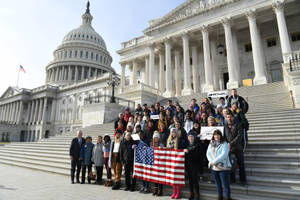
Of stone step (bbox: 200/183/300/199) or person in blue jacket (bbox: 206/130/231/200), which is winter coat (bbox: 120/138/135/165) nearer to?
person in blue jacket (bbox: 206/130/231/200)

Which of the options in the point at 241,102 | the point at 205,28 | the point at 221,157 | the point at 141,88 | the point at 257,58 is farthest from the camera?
the point at 205,28

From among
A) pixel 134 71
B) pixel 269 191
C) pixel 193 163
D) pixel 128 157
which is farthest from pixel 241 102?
pixel 134 71

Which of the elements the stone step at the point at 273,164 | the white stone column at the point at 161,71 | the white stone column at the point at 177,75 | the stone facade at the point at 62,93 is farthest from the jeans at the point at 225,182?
the stone facade at the point at 62,93

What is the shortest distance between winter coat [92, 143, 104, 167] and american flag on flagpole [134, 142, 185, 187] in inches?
65.7

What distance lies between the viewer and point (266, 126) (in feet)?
32.1

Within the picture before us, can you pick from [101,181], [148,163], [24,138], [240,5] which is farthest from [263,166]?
[24,138]

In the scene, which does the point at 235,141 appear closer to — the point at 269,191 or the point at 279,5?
the point at 269,191

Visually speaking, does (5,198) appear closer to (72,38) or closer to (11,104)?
(11,104)

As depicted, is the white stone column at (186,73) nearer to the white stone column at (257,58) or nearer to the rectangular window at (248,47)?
the white stone column at (257,58)

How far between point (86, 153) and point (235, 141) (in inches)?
224

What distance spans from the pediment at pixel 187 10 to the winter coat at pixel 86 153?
2277 centimetres

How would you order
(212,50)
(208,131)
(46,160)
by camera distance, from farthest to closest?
(212,50) → (46,160) → (208,131)

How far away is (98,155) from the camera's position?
7.55 m

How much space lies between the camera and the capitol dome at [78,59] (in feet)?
262
